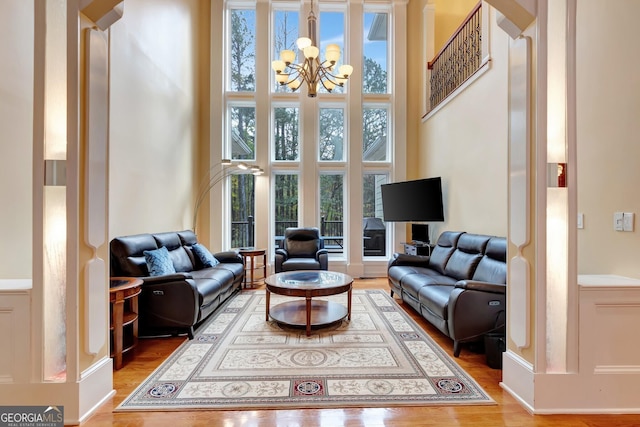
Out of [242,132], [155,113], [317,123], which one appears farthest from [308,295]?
[242,132]

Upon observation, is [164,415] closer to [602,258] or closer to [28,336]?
[28,336]

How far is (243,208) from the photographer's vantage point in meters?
6.15

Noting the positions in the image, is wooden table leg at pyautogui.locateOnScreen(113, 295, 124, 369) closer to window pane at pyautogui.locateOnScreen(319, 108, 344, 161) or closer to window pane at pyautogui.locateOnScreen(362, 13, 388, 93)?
window pane at pyautogui.locateOnScreen(319, 108, 344, 161)

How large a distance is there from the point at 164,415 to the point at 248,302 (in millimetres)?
2315

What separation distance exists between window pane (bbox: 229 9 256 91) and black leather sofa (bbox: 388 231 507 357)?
14.9ft

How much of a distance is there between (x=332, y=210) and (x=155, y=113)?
3485 mm

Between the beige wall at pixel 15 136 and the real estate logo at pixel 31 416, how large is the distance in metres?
0.98

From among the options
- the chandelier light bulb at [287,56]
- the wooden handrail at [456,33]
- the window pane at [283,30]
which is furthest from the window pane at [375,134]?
the chandelier light bulb at [287,56]

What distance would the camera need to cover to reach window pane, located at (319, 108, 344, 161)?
621cm

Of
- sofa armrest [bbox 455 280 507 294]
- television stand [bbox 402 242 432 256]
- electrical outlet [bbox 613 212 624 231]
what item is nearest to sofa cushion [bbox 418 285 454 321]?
sofa armrest [bbox 455 280 507 294]

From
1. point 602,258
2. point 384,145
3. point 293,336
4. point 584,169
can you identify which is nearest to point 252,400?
point 293,336

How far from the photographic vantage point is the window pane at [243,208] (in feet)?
20.1

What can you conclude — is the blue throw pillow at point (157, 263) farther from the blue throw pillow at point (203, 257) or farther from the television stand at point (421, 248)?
the television stand at point (421, 248)

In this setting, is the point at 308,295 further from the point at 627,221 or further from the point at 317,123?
the point at 317,123
